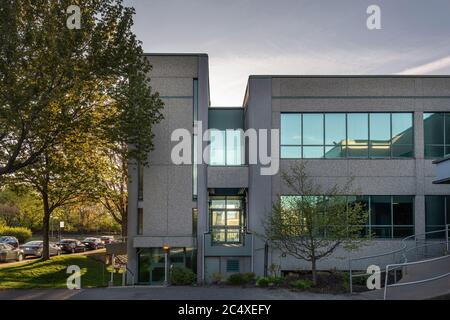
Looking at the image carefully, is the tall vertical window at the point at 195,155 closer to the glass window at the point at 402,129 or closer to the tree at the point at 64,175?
the tree at the point at 64,175

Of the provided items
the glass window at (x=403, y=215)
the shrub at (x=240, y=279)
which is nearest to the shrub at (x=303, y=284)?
the shrub at (x=240, y=279)

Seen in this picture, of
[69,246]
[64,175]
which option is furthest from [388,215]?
[69,246]

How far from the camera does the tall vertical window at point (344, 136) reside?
2438cm

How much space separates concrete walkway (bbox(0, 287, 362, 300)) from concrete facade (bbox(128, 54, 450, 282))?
5.09 m

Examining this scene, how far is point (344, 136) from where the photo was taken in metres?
24.5

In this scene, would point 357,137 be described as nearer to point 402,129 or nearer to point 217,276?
point 402,129

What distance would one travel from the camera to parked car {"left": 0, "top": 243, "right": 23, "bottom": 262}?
114ft

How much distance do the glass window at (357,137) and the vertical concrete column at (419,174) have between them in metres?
2.47

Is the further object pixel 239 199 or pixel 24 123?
pixel 239 199

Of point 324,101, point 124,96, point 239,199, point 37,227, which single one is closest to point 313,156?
point 324,101

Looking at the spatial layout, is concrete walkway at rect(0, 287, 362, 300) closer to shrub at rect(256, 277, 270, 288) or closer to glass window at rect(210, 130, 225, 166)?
shrub at rect(256, 277, 270, 288)

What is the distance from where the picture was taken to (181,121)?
25.0 metres
